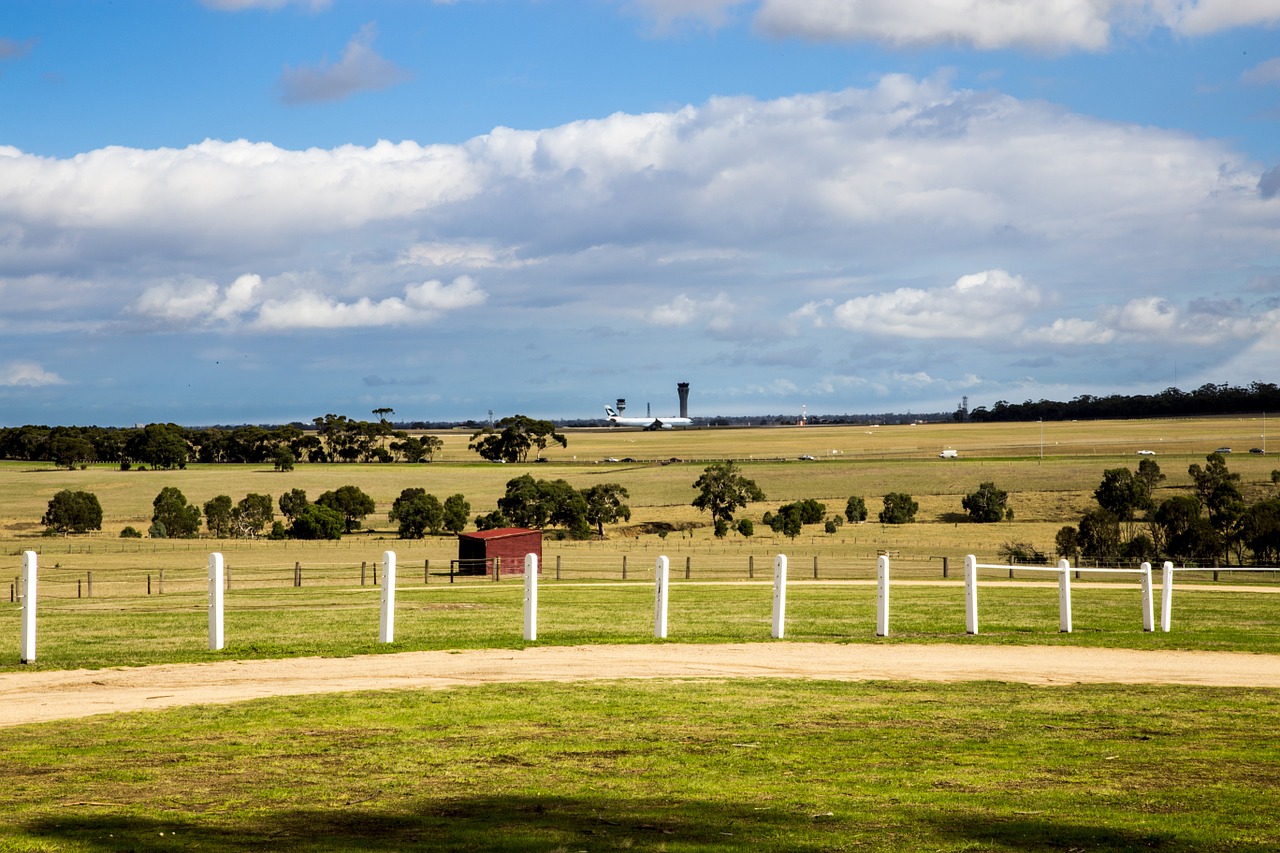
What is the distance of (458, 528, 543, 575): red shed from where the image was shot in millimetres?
50828

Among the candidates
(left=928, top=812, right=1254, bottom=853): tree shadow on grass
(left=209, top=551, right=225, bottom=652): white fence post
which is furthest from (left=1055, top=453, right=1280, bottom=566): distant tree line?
(left=928, top=812, right=1254, bottom=853): tree shadow on grass

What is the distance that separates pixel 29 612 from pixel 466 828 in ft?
38.1

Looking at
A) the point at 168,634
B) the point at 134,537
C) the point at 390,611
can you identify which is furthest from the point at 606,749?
the point at 134,537

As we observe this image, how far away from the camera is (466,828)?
26.9 feet

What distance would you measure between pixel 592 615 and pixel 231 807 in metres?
18.1

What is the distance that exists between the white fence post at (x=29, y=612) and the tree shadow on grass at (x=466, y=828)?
31.5ft

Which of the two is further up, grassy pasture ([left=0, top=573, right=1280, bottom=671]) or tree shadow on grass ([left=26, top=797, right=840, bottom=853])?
tree shadow on grass ([left=26, top=797, right=840, bottom=853])

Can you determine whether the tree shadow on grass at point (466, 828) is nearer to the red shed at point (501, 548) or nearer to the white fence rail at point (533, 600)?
the white fence rail at point (533, 600)

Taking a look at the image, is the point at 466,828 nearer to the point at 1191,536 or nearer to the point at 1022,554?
the point at 1022,554

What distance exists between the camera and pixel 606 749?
36.4 ft

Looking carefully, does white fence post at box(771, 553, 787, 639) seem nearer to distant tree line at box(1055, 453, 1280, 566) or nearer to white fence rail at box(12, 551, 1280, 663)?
white fence rail at box(12, 551, 1280, 663)

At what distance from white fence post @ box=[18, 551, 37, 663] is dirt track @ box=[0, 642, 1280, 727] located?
79cm

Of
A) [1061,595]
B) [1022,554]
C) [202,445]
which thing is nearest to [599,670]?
[1061,595]

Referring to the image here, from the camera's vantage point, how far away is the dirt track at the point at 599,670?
→ 14562mm
